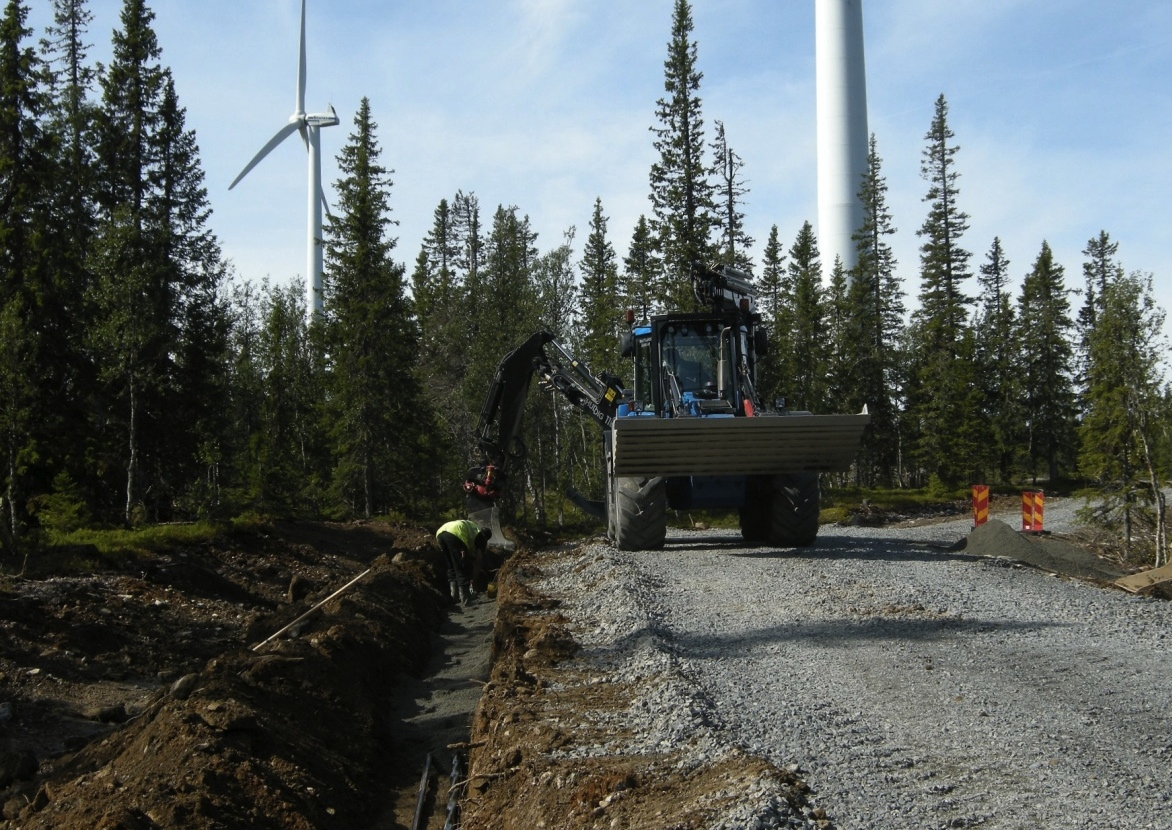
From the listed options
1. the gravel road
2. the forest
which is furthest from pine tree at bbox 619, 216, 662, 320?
the gravel road

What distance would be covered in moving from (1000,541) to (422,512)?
91.7 feet

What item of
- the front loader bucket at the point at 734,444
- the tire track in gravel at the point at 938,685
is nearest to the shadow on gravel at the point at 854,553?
the tire track in gravel at the point at 938,685

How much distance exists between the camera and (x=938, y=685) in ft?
27.3

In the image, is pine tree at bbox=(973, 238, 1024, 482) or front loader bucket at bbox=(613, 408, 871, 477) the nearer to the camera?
front loader bucket at bbox=(613, 408, 871, 477)

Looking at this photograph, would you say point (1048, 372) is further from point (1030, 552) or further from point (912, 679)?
point (912, 679)

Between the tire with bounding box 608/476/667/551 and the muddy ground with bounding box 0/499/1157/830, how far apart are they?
76.7 inches

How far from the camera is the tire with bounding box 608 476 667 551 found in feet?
55.7

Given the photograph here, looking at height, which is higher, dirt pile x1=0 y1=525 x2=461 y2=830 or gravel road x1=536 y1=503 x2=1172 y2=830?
gravel road x1=536 y1=503 x2=1172 y2=830

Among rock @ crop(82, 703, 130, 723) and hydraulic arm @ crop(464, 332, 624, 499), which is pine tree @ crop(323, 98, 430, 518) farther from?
rock @ crop(82, 703, 130, 723)

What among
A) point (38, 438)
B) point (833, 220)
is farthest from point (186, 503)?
point (833, 220)

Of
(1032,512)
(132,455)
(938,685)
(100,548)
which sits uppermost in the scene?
(132,455)

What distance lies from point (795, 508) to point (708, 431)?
9.75 feet

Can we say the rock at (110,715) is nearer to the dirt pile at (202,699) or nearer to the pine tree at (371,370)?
the dirt pile at (202,699)

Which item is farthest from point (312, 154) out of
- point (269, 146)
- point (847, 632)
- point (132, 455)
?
point (847, 632)
